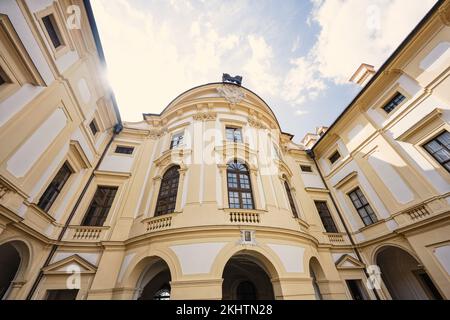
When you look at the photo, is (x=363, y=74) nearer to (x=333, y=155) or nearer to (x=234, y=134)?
(x=333, y=155)

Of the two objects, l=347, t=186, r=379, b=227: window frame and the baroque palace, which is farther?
l=347, t=186, r=379, b=227: window frame

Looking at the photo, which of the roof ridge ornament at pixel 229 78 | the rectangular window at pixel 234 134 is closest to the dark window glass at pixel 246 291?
the rectangular window at pixel 234 134

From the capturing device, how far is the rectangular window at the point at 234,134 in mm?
11375

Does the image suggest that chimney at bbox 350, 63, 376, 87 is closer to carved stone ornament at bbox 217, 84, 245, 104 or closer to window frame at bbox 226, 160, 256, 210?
carved stone ornament at bbox 217, 84, 245, 104

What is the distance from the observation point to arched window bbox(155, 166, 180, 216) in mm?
9055

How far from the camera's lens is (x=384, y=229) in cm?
991

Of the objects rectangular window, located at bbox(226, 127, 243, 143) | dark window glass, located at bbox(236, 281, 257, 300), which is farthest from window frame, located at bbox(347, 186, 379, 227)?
rectangular window, located at bbox(226, 127, 243, 143)

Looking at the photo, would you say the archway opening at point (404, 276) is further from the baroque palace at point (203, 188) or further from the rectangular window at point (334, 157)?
the rectangular window at point (334, 157)

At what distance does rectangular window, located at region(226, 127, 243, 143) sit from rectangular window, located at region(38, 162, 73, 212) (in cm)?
884

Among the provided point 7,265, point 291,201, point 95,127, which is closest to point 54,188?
point 7,265

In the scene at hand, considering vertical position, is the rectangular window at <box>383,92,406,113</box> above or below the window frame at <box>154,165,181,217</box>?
above

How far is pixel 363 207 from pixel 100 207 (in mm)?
15722

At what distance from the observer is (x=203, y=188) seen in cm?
879
